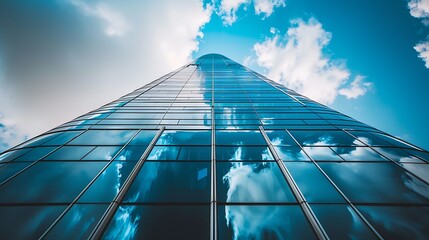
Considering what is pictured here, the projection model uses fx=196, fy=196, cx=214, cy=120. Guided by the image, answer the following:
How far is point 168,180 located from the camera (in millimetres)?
7062

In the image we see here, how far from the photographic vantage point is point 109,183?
6.85m

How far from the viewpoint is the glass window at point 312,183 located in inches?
248

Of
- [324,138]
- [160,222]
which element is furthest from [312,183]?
[160,222]

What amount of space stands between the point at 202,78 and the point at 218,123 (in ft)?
47.7

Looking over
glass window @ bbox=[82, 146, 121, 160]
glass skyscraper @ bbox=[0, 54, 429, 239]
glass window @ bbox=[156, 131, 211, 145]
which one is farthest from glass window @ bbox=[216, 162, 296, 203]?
glass window @ bbox=[82, 146, 121, 160]

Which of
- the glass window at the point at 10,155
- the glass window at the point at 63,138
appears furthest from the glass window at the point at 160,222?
the glass window at the point at 10,155

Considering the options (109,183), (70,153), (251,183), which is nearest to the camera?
(109,183)

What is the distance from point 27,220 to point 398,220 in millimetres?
10485

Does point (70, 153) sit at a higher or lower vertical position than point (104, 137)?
lower

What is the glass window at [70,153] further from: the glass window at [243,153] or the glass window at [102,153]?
the glass window at [243,153]

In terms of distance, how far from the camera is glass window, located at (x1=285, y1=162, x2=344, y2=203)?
248 inches

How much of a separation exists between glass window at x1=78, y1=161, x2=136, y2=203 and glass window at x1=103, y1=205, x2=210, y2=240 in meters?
0.80

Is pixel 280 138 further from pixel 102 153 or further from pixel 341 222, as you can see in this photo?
pixel 102 153

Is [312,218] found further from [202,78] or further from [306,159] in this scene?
[202,78]
